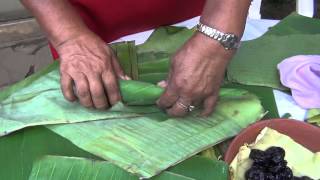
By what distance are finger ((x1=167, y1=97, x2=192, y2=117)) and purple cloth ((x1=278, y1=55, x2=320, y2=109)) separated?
0.26m

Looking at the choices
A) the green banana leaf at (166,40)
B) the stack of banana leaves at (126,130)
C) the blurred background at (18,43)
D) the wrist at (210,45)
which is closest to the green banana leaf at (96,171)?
the stack of banana leaves at (126,130)

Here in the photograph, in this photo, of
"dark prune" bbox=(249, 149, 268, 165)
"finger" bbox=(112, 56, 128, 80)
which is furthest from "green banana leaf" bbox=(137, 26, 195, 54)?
"dark prune" bbox=(249, 149, 268, 165)

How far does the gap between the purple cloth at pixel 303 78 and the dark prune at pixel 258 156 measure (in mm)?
237

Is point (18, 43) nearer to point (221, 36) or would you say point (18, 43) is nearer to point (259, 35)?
point (259, 35)

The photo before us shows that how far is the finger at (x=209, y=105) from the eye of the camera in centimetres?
98

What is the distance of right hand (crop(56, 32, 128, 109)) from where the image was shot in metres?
0.96

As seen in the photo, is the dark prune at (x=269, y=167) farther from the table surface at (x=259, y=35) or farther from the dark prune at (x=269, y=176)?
the table surface at (x=259, y=35)

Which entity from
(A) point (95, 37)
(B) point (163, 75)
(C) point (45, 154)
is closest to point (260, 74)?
(B) point (163, 75)

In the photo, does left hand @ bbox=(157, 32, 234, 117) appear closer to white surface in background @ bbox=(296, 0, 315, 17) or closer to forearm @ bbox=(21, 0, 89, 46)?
forearm @ bbox=(21, 0, 89, 46)

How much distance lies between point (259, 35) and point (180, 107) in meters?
0.46

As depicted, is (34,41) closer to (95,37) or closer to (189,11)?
(189,11)

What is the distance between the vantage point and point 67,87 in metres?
0.97

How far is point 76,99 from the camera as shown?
0.99 m

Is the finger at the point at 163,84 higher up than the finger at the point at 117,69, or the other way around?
the finger at the point at 117,69
